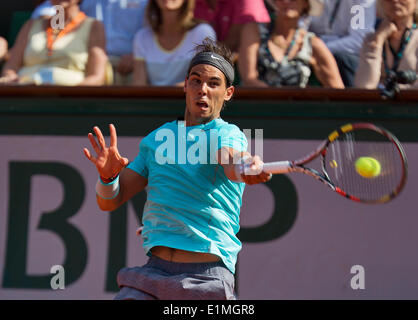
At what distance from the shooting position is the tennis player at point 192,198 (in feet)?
9.02

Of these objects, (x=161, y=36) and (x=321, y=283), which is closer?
(x=321, y=283)

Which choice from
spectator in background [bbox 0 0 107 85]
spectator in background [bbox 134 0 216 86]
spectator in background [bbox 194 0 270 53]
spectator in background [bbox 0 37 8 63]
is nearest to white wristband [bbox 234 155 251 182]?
spectator in background [bbox 134 0 216 86]

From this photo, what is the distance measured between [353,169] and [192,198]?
2.73 ft

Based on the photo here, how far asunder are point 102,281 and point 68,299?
23 cm

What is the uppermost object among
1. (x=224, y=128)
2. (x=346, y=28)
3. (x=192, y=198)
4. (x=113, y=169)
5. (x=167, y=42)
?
(x=346, y=28)

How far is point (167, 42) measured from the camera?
518 centimetres

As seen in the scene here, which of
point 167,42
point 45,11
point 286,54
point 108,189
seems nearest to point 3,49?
point 45,11

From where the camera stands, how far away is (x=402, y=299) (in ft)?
14.5

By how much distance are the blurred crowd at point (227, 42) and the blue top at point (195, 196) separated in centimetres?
212

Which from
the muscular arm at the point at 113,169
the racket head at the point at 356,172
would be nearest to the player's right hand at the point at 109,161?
the muscular arm at the point at 113,169

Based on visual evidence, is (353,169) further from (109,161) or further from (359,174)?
(109,161)
